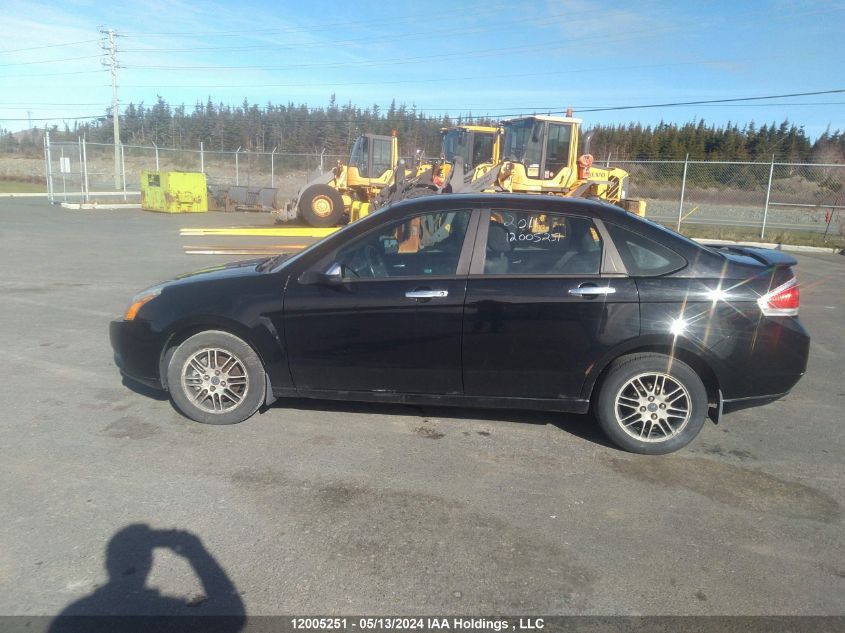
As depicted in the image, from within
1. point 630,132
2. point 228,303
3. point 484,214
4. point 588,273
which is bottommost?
point 228,303

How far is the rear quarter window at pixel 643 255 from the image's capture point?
4.45m

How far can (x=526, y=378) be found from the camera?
449cm

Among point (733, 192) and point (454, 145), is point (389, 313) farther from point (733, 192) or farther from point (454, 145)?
point (733, 192)

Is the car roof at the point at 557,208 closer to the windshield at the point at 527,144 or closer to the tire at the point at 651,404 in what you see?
the tire at the point at 651,404

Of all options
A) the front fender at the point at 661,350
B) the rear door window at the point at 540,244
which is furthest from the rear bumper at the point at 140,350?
the front fender at the point at 661,350

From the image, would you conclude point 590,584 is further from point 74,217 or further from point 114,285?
point 74,217

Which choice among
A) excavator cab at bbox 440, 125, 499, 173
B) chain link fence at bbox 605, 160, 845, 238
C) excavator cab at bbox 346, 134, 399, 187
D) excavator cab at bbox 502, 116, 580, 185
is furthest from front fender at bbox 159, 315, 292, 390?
chain link fence at bbox 605, 160, 845, 238

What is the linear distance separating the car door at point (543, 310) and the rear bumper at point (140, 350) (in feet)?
7.48

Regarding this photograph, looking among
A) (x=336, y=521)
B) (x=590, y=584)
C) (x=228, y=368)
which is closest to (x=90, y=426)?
(x=228, y=368)

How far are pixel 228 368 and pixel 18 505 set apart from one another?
1547 millimetres

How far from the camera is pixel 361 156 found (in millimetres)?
20688

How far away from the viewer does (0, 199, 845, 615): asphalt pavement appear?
9.70ft

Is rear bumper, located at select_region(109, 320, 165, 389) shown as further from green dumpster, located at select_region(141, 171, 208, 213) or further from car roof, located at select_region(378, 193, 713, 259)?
green dumpster, located at select_region(141, 171, 208, 213)

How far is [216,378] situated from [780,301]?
396 cm
